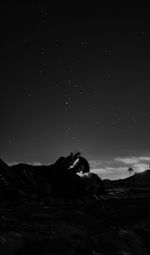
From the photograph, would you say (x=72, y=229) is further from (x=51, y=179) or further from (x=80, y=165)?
(x=80, y=165)

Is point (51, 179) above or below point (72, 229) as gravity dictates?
above

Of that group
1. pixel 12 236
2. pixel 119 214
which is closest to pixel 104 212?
pixel 119 214

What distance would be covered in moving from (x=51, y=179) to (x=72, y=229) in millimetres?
3684

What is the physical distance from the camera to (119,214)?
4.83 meters

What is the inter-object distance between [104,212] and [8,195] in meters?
2.33

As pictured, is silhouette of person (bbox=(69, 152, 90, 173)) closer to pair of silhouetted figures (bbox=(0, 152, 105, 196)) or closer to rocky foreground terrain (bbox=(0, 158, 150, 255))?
pair of silhouetted figures (bbox=(0, 152, 105, 196))

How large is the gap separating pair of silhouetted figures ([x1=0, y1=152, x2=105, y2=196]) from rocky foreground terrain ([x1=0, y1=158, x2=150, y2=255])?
1.03 meters

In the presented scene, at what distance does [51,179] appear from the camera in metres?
7.20

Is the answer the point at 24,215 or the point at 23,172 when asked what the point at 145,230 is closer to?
the point at 24,215

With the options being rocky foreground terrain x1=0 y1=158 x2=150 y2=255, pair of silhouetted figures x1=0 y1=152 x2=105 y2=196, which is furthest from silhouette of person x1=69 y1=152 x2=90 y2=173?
rocky foreground terrain x1=0 y1=158 x2=150 y2=255

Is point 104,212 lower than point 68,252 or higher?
higher

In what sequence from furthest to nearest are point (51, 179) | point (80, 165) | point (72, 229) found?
point (80, 165) < point (51, 179) < point (72, 229)

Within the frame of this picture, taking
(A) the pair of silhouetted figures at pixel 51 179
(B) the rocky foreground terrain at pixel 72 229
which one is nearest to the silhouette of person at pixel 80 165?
(A) the pair of silhouetted figures at pixel 51 179

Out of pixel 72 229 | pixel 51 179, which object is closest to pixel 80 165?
pixel 51 179
